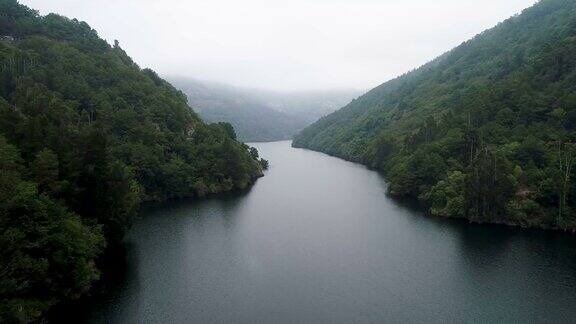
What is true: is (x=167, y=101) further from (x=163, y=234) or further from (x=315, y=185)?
(x=163, y=234)

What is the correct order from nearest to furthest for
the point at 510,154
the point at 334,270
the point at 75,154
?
the point at 75,154 < the point at 334,270 < the point at 510,154

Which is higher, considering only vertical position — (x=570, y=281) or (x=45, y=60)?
(x=45, y=60)

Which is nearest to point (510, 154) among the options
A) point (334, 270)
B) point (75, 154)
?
point (334, 270)

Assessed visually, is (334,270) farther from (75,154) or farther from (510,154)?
(510,154)

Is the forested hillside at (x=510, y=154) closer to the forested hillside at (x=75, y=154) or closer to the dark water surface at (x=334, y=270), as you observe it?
the dark water surface at (x=334, y=270)

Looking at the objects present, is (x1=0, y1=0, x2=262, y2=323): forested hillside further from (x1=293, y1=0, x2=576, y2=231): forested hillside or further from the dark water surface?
(x1=293, y1=0, x2=576, y2=231): forested hillside

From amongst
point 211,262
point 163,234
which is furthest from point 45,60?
point 211,262
